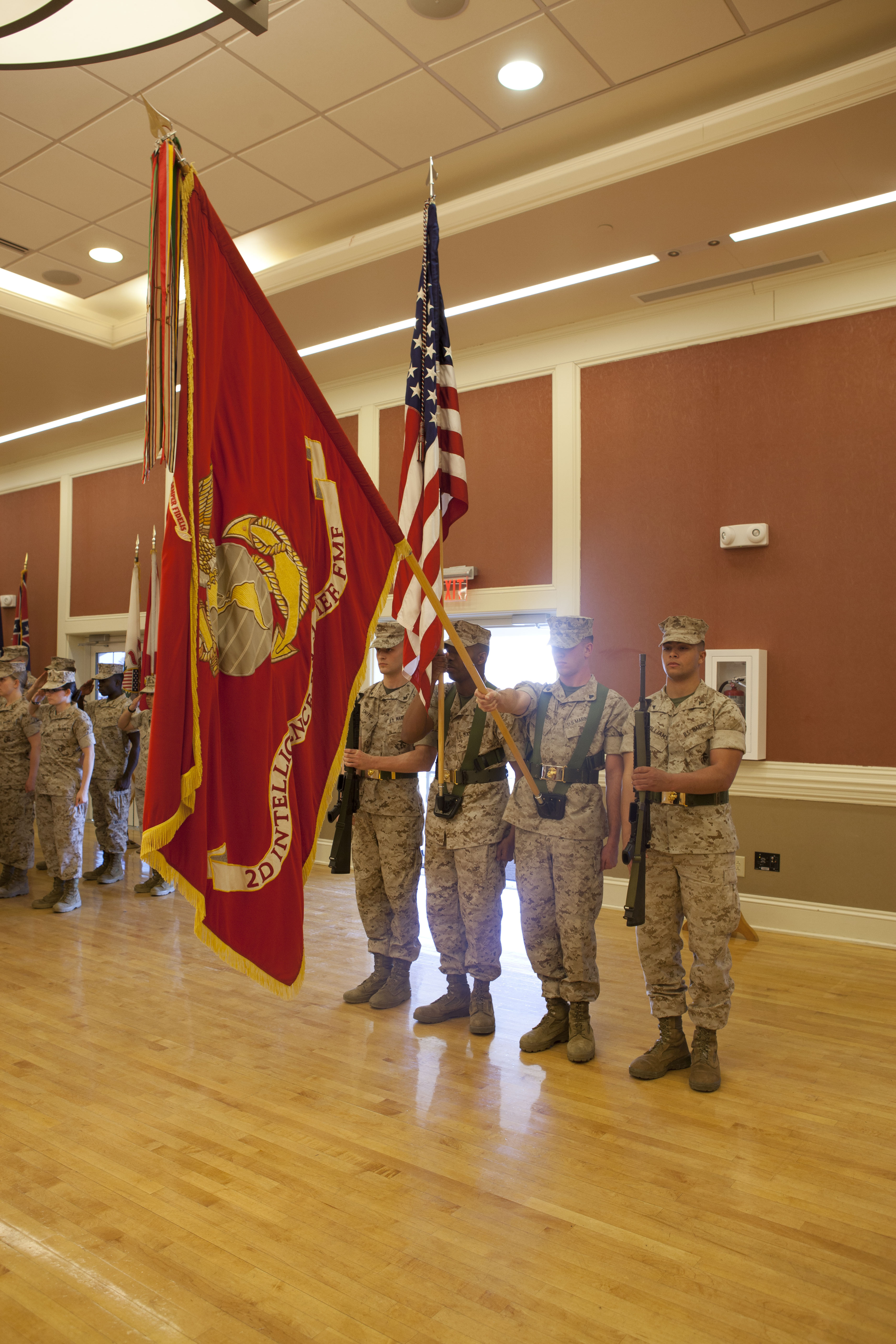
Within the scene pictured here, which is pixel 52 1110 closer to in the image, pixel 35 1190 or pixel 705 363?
pixel 35 1190

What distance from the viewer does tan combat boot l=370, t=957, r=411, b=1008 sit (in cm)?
426

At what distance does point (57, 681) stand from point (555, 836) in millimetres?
3996

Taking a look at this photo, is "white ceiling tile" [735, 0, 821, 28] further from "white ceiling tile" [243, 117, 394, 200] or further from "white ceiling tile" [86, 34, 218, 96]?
"white ceiling tile" [86, 34, 218, 96]

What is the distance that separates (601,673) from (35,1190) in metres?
4.65

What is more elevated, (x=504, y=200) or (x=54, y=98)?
(x=54, y=98)

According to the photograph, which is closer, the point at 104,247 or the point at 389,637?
the point at 389,637

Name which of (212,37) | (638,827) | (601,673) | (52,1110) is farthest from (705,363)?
(52,1110)

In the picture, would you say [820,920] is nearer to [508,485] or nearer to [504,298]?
[508,485]

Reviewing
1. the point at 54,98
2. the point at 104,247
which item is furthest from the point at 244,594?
the point at 104,247

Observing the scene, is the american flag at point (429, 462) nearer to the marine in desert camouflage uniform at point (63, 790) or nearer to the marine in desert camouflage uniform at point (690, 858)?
the marine in desert camouflage uniform at point (690, 858)

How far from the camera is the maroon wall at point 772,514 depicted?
5535 mm

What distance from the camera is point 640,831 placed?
346 centimetres

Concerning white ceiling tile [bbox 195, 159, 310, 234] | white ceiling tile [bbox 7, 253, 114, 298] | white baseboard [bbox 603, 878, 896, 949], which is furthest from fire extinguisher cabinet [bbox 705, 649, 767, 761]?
white ceiling tile [bbox 7, 253, 114, 298]

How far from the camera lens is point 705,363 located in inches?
240
